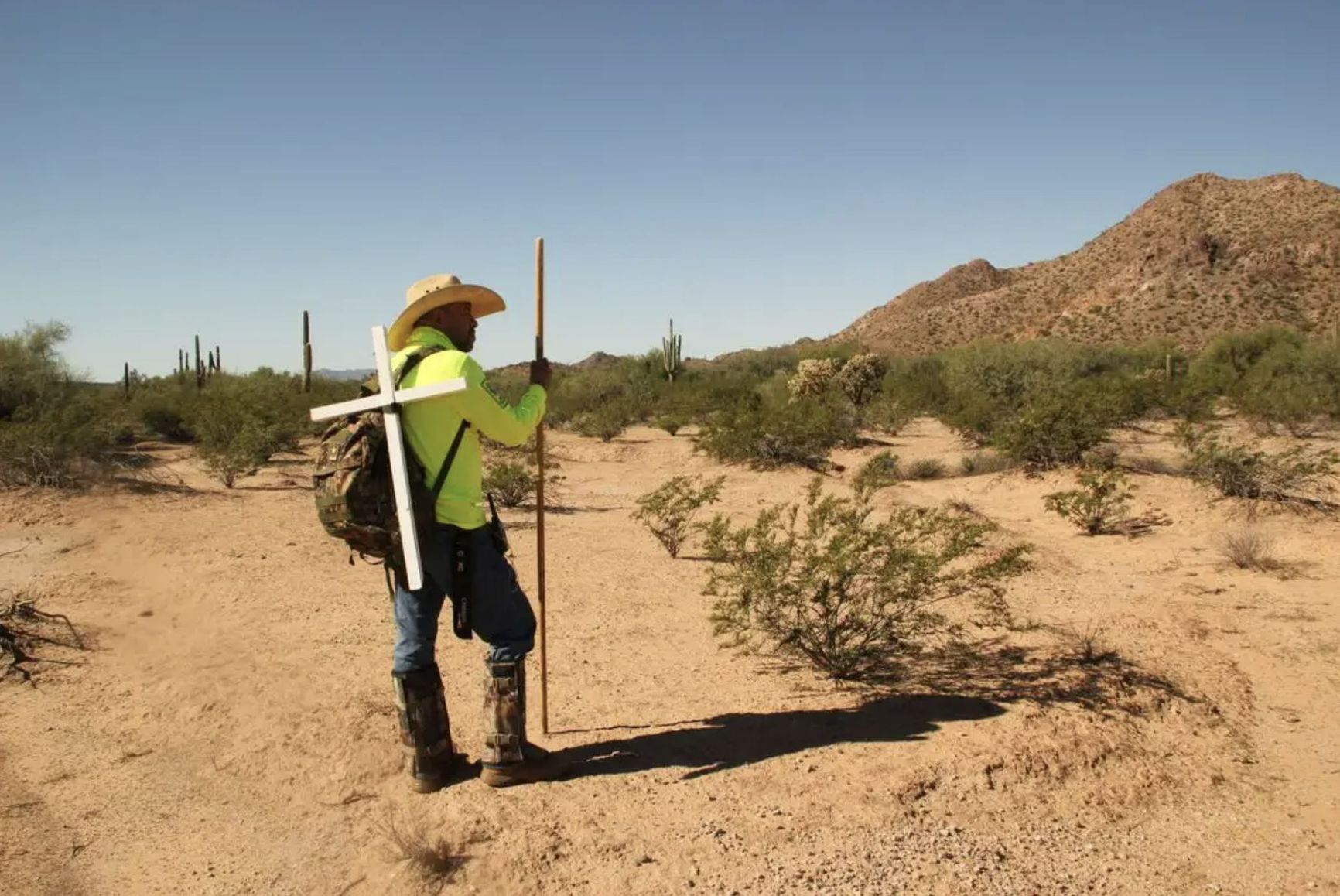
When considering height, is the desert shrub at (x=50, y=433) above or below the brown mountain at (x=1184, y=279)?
below

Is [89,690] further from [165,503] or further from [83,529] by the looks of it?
[165,503]

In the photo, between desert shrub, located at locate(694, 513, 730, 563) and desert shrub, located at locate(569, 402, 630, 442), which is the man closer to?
desert shrub, located at locate(694, 513, 730, 563)

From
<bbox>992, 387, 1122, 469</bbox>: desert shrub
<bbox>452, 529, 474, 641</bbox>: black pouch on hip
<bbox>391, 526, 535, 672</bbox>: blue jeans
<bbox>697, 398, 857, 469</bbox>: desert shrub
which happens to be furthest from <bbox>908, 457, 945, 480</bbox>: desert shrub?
<bbox>452, 529, 474, 641</bbox>: black pouch on hip

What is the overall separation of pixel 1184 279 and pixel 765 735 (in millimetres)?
57069

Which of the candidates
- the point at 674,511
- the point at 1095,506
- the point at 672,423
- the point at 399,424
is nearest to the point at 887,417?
the point at 672,423

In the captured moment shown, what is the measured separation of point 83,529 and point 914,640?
8.55m

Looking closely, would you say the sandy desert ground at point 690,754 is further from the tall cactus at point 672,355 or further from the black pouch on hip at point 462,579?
the tall cactus at point 672,355

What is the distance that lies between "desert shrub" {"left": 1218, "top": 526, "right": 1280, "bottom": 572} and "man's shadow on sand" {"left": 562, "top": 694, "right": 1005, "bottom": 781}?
4.39m

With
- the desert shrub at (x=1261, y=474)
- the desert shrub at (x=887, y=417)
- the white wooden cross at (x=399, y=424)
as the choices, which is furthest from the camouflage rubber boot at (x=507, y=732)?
the desert shrub at (x=887, y=417)

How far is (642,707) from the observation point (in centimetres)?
490

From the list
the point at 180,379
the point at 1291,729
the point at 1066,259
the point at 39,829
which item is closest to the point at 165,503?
the point at 39,829

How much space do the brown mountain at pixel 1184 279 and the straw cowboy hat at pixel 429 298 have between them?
49.7 metres

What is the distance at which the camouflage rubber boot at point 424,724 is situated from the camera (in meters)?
3.76

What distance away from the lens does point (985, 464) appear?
14344mm
